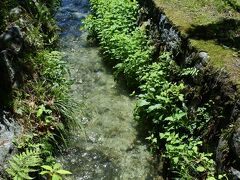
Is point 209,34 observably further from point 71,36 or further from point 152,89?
point 71,36

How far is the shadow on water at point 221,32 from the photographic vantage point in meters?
7.25

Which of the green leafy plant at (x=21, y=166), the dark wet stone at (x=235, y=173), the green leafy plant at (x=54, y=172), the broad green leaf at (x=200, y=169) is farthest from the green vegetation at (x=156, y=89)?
the green leafy plant at (x=21, y=166)

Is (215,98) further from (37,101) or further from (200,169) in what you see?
(37,101)

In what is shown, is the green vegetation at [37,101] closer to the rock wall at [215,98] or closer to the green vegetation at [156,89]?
the green vegetation at [156,89]

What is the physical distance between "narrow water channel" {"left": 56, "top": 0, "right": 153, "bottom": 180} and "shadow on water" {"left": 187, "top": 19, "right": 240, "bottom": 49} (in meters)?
2.10

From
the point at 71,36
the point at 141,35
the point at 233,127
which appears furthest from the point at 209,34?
the point at 71,36

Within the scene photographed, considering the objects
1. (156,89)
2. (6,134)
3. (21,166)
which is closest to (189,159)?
(156,89)

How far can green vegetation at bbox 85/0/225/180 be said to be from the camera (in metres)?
5.92

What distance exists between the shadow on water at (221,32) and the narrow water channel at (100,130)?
6.88 feet

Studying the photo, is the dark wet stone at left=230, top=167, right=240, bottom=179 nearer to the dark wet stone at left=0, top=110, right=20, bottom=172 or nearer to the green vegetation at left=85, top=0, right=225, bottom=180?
the green vegetation at left=85, top=0, right=225, bottom=180

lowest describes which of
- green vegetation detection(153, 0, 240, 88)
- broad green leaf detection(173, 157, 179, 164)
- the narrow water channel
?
the narrow water channel

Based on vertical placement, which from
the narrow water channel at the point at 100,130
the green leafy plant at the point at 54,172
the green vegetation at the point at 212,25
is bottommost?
the narrow water channel at the point at 100,130

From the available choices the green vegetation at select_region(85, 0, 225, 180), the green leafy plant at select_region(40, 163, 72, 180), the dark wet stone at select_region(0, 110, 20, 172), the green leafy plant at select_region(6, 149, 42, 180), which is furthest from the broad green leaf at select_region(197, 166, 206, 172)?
the dark wet stone at select_region(0, 110, 20, 172)

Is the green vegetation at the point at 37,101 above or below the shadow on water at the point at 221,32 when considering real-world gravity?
below
